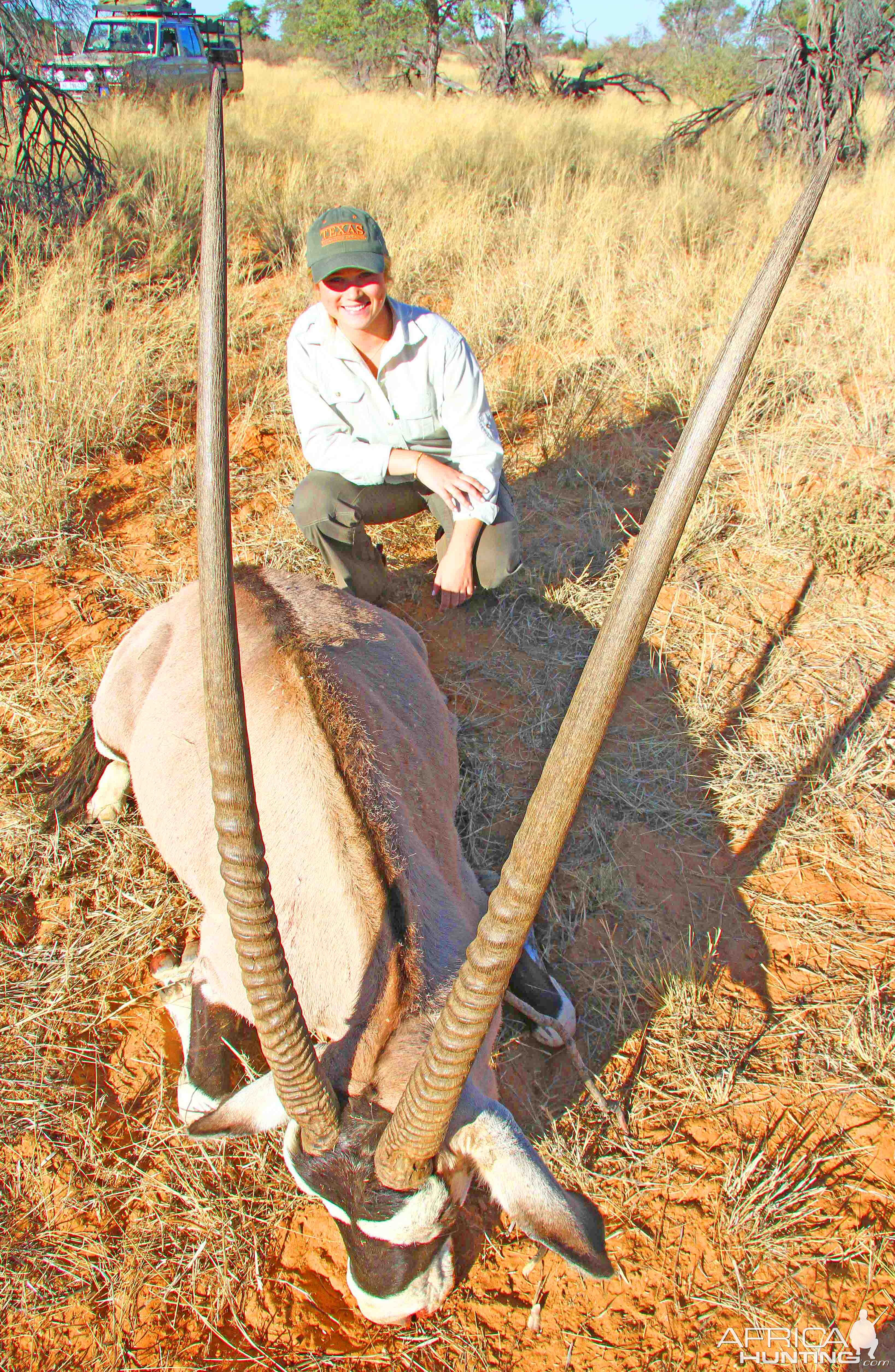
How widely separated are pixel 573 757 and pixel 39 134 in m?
8.52

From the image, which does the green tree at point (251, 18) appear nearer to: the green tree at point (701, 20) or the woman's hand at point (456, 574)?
the green tree at point (701, 20)

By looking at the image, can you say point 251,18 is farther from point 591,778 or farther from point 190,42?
point 591,778

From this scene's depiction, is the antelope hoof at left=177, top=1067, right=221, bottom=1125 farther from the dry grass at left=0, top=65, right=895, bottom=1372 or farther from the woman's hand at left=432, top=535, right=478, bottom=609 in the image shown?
the woman's hand at left=432, top=535, right=478, bottom=609

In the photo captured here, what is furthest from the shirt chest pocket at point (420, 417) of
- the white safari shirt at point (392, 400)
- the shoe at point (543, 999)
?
the shoe at point (543, 999)

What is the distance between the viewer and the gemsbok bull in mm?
1274

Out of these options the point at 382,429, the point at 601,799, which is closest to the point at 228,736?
the point at 601,799

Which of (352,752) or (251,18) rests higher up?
(251,18)

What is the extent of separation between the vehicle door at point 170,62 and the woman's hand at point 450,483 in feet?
36.5

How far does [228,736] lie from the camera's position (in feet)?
4.97

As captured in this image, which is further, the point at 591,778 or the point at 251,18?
the point at 251,18

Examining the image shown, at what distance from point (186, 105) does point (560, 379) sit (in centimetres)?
877

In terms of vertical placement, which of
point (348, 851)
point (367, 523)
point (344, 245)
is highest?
point (344, 245)

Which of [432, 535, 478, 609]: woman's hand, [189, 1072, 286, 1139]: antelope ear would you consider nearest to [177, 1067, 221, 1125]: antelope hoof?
[189, 1072, 286, 1139]: antelope ear

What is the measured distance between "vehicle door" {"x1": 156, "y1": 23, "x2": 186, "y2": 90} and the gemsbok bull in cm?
1228
